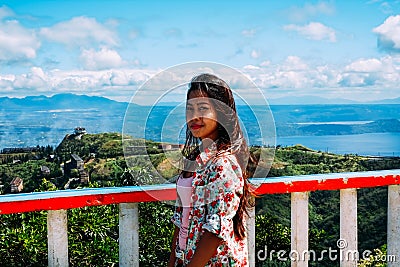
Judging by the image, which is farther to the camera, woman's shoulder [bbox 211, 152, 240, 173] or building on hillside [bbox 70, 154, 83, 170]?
building on hillside [bbox 70, 154, 83, 170]

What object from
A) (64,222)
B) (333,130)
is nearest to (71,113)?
(333,130)

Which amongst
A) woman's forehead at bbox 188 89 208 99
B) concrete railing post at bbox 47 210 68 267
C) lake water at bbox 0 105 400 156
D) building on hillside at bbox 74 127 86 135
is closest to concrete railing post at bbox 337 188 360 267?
lake water at bbox 0 105 400 156

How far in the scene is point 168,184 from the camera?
2.00 m

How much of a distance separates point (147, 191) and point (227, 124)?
0.44m

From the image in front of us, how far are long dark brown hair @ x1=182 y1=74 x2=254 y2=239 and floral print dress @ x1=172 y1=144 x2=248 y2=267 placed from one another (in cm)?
4

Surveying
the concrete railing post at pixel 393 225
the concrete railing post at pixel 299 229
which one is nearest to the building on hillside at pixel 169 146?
the concrete railing post at pixel 299 229

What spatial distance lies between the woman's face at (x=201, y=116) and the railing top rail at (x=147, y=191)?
0.33 meters

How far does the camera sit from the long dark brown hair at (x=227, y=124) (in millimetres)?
1763

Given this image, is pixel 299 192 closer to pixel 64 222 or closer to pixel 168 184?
pixel 168 184

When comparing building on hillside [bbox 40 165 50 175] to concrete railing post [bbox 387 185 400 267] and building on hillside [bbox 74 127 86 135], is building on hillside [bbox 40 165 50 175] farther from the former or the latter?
concrete railing post [bbox 387 185 400 267]

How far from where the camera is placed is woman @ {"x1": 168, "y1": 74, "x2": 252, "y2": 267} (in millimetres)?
1642

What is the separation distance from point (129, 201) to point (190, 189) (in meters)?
0.31

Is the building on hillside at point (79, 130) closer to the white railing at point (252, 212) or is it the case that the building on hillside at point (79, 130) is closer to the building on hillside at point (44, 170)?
the building on hillside at point (44, 170)

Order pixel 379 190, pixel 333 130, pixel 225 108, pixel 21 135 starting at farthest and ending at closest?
pixel 21 135
pixel 333 130
pixel 379 190
pixel 225 108
